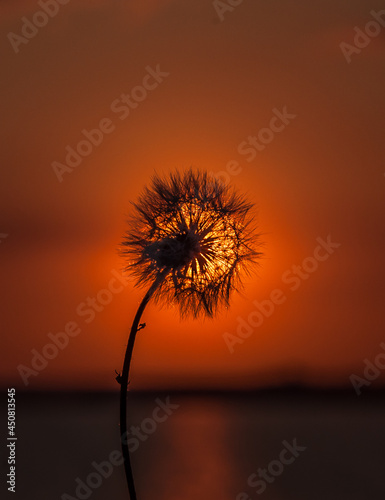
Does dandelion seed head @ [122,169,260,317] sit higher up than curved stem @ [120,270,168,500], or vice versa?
dandelion seed head @ [122,169,260,317]

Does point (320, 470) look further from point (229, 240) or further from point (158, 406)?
point (229, 240)

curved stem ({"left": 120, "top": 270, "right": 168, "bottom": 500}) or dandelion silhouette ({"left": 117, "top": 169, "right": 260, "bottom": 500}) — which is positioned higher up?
dandelion silhouette ({"left": 117, "top": 169, "right": 260, "bottom": 500})

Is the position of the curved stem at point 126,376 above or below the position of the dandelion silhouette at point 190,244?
below

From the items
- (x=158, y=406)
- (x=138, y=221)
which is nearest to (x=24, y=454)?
(x=158, y=406)

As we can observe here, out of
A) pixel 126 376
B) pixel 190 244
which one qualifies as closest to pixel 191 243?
pixel 190 244

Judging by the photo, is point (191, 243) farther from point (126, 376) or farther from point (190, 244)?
point (126, 376)

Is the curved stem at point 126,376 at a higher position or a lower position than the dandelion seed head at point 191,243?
lower
